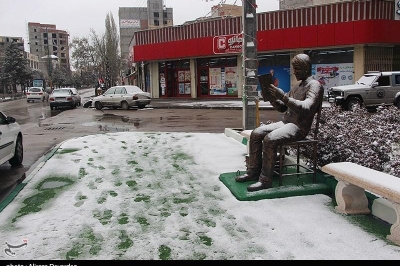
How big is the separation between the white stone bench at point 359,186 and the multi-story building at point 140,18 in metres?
91.2

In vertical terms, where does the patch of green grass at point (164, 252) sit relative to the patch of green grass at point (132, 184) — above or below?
below

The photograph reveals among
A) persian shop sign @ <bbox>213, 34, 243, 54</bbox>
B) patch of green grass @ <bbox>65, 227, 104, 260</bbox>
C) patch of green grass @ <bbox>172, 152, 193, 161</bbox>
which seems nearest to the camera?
patch of green grass @ <bbox>65, 227, 104, 260</bbox>

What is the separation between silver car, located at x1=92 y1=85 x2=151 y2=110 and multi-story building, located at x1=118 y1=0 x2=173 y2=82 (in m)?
70.6

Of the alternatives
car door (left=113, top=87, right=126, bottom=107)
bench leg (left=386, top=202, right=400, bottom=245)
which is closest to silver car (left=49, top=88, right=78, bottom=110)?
car door (left=113, top=87, right=126, bottom=107)

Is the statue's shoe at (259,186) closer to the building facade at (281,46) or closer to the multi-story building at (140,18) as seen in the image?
the building facade at (281,46)

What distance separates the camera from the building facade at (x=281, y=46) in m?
22.7

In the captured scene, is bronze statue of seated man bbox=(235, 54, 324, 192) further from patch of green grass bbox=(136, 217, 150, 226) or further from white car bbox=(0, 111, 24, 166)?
white car bbox=(0, 111, 24, 166)

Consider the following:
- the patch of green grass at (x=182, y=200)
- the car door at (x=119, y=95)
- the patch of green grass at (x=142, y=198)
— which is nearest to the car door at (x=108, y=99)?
the car door at (x=119, y=95)

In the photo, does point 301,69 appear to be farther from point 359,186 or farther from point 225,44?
point 225,44

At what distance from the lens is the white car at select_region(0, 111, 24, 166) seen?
7.07 metres

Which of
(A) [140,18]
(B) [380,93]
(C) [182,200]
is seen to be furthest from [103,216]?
(A) [140,18]

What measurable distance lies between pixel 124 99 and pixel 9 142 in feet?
52.2
